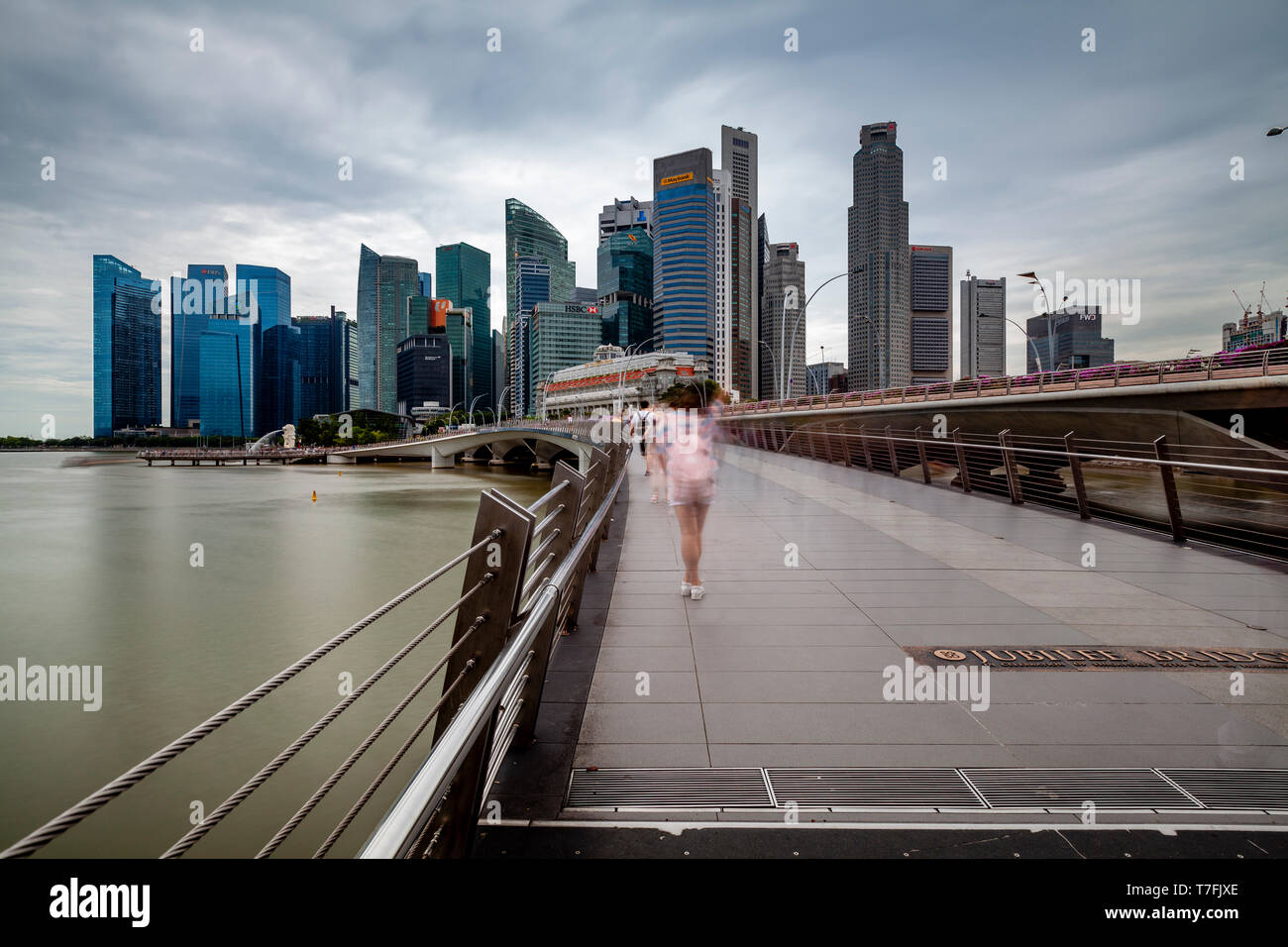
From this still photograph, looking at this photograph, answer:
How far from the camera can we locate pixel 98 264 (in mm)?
133375

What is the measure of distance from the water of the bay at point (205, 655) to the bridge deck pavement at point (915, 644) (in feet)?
7.39

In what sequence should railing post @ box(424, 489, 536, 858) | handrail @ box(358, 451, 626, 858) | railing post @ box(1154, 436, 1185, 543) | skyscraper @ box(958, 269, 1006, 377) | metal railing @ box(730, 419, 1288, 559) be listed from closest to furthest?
handrail @ box(358, 451, 626, 858)
railing post @ box(424, 489, 536, 858)
metal railing @ box(730, 419, 1288, 559)
railing post @ box(1154, 436, 1185, 543)
skyscraper @ box(958, 269, 1006, 377)

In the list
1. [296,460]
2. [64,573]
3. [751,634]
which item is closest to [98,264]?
[296,460]

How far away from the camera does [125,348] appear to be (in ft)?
505

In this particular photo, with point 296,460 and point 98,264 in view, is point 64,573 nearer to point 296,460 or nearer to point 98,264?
point 296,460

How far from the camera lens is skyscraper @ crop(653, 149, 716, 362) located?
184000mm

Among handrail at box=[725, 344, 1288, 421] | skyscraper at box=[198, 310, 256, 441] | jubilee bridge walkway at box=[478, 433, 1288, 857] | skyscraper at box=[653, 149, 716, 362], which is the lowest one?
jubilee bridge walkway at box=[478, 433, 1288, 857]

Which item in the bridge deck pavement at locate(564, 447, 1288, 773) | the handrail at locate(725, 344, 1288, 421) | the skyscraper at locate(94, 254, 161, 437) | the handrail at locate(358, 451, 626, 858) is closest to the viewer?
the handrail at locate(358, 451, 626, 858)

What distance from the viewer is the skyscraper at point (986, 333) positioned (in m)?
157

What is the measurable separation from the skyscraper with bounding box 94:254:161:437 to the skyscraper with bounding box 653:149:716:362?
114 meters

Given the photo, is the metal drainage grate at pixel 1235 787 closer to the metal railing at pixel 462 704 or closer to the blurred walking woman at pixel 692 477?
the metal railing at pixel 462 704

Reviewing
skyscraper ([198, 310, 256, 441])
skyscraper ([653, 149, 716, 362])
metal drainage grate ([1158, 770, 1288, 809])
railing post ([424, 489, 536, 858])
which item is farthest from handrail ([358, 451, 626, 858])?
skyscraper ([198, 310, 256, 441])

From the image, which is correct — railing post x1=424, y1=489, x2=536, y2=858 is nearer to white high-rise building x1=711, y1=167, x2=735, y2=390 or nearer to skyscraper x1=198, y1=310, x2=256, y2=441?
white high-rise building x1=711, y1=167, x2=735, y2=390
